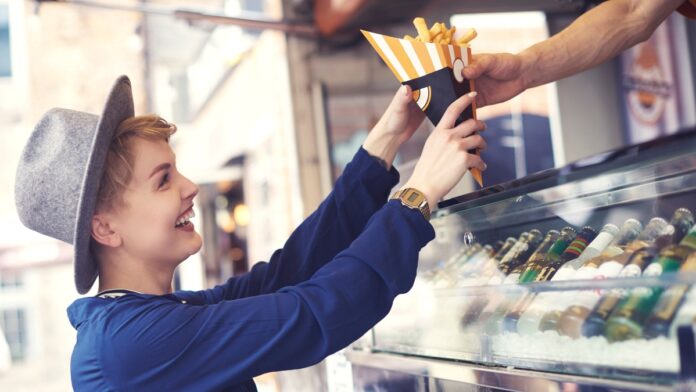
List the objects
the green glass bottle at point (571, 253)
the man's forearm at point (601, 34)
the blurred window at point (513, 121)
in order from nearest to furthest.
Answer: the green glass bottle at point (571, 253) → the man's forearm at point (601, 34) → the blurred window at point (513, 121)

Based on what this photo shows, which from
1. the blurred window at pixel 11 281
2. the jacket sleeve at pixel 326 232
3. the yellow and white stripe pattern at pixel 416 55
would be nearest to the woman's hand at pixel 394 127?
the jacket sleeve at pixel 326 232

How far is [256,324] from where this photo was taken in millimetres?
1114

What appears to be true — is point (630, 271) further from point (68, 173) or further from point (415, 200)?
point (68, 173)

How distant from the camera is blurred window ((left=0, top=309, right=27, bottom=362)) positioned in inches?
380

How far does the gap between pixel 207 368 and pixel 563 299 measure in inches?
24.1

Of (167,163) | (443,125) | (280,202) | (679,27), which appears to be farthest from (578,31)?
(280,202)

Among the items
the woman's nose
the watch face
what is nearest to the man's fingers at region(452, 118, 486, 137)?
the watch face

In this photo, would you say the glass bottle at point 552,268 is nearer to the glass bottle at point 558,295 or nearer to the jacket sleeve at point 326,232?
the glass bottle at point 558,295

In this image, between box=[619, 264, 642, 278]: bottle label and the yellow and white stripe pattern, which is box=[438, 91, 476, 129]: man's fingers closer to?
the yellow and white stripe pattern

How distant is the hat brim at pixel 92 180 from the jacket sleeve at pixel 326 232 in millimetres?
281

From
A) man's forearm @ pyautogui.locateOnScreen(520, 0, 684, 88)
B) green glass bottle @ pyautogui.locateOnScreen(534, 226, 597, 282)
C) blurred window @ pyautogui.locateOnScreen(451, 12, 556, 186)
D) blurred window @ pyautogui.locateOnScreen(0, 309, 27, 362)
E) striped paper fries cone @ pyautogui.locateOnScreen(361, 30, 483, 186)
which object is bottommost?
blurred window @ pyautogui.locateOnScreen(0, 309, 27, 362)

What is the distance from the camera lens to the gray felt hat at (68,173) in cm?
128

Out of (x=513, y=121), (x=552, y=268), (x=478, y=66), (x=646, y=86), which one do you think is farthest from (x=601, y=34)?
(x=513, y=121)

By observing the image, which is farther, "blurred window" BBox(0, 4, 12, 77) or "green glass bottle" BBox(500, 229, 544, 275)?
"blurred window" BBox(0, 4, 12, 77)
